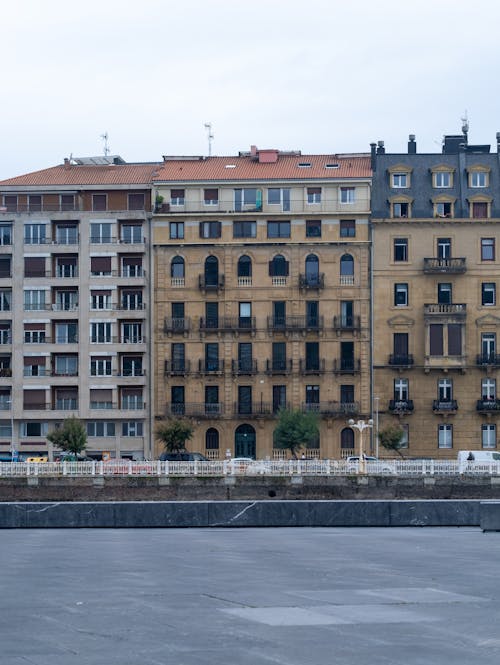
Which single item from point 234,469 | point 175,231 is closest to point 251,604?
point 234,469

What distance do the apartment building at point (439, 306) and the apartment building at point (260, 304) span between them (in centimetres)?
152

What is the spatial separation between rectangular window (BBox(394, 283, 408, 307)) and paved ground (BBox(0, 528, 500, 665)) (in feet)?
203

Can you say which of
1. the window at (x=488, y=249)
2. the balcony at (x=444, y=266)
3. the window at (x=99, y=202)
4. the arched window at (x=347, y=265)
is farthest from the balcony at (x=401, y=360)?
the window at (x=99, y=202)

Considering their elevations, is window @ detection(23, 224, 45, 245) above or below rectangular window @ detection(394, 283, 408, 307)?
above

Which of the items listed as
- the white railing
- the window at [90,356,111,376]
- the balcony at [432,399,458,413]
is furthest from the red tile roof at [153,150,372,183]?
the white railing

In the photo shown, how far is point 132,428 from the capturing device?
8638cm

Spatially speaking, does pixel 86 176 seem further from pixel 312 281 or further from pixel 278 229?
pixel 312 281

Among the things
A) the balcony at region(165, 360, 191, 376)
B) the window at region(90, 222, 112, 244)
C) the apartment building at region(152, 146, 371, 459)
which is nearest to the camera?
the apartment building at region(152, 146, 371, 459)

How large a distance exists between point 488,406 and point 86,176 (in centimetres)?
3040

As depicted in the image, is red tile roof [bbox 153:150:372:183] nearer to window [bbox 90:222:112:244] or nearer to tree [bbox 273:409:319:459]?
window [bbox 90:222:112:244]

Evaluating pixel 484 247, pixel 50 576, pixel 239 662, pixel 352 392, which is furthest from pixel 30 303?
pixel 239 662

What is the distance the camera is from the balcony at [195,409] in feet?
280

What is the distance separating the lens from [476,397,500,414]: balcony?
8338 centimetres

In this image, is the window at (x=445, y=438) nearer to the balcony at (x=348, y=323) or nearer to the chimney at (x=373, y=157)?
the balcony at (x=348, y=323)
